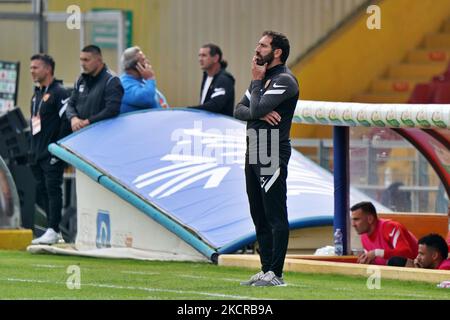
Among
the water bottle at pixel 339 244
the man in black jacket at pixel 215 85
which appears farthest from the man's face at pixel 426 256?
the man in black jacket at pixel 215 85

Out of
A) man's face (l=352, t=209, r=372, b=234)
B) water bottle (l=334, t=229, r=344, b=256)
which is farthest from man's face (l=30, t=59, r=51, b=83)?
man's face (l=352, t=209, r=372, b=234)

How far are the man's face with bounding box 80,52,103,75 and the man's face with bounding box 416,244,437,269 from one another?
4.69m

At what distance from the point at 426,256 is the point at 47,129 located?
543cm

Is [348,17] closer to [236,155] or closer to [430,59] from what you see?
[430,59]

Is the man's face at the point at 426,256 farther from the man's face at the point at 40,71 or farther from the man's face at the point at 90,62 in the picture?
the man's face at the point at 40,71

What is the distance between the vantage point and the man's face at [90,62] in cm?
1673

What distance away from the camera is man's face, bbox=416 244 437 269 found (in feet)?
44.3

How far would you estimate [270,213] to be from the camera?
11758 mm

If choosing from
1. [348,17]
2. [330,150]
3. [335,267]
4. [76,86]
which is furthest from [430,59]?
[335,267]

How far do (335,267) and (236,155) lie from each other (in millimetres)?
2981

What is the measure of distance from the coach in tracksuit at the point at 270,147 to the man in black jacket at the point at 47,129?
5380 mm
